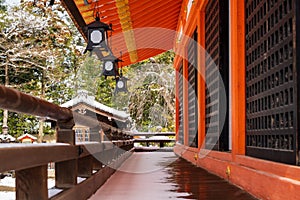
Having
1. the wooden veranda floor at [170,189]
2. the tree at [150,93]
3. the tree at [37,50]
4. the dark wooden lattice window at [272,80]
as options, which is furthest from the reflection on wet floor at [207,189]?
the tree at [150,93]

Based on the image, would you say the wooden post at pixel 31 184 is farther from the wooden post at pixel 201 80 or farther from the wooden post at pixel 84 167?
the wooden post at pixel 201 80

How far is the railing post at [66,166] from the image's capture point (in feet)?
9.66

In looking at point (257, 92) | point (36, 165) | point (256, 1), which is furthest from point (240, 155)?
point (36, 165)

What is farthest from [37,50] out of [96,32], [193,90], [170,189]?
[170,189]

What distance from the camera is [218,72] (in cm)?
545

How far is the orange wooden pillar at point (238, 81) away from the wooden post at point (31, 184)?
2.26 m

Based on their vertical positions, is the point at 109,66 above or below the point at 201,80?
above

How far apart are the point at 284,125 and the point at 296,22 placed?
2.03ft

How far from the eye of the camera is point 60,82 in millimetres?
21891

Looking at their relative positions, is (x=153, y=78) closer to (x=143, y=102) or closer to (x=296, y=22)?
(x=143, y=102)

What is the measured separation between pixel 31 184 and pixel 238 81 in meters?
2.42

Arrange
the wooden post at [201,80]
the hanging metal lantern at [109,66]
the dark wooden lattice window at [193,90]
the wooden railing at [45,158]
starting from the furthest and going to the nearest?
the hanging metal lantern at [109,66] < the dark wooden lattice window at [193,90] < the wooden post at [201,80] < the wooden railing at [45,158]

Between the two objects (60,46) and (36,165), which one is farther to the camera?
(60,46)

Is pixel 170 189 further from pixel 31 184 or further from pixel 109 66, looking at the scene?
pixel 109 66
